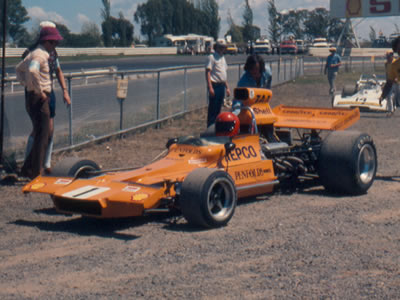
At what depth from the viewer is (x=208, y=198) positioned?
5855 millimetres

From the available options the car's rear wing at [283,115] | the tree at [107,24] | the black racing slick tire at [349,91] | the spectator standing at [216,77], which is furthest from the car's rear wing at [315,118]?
the tree at [107,24]

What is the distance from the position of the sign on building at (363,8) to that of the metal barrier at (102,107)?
4258 cm

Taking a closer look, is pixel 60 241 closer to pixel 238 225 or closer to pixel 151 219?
pixel 151 219

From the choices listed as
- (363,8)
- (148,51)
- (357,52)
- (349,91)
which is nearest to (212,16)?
(148,51)

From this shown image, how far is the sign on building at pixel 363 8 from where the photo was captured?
184ft

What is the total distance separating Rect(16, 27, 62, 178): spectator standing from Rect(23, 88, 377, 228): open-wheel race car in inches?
52.0

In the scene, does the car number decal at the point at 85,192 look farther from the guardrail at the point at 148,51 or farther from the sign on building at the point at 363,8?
the guardrail at the point at 148,51

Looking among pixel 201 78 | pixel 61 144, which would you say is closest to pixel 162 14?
pixel 201 78

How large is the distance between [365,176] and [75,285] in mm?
4417

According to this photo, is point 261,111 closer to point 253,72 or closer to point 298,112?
point 298,112

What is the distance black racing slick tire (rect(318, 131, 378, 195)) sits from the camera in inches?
292

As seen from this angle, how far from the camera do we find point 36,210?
703 cm

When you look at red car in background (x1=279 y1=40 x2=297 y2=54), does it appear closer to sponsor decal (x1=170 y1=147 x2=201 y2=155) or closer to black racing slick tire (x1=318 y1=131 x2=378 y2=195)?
black racing slick tire (x1=318 y1=131 x2=378 y2=195)

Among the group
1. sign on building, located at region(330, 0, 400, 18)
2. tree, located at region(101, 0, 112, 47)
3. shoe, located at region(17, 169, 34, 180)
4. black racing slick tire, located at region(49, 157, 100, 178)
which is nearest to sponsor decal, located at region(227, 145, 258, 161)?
black racing slick tire, located at region(49, 157, 100, 178)
